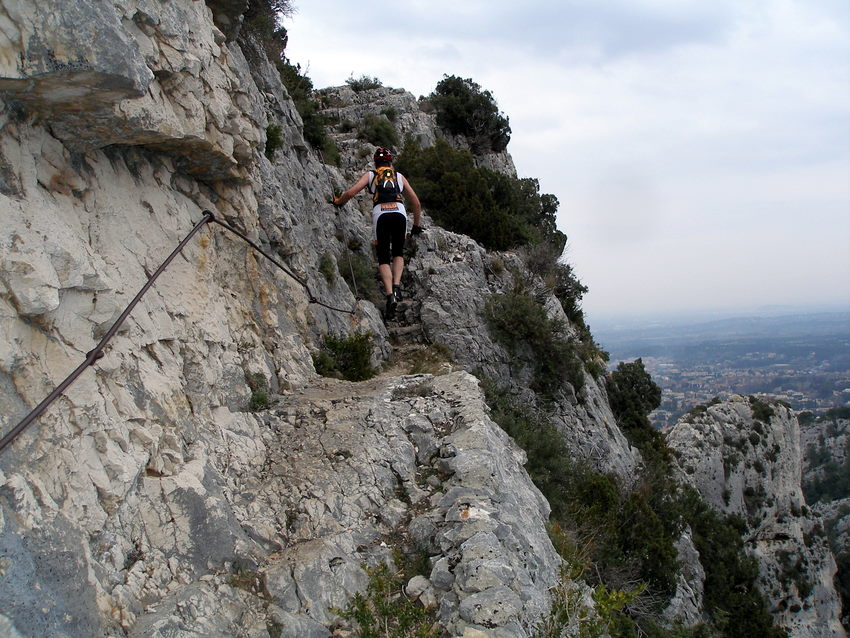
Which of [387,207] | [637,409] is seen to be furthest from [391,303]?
[637,409]

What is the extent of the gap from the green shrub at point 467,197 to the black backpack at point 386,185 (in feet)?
19.8

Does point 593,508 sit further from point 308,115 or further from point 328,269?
point 308,115

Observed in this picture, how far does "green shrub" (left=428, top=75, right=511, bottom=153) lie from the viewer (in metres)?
23.3

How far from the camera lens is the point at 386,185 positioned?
8773 millimetres

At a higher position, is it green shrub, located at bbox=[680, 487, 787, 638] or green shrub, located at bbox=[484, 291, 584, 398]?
A: green shrub, located at bbox=[484, 291, 584, 398]

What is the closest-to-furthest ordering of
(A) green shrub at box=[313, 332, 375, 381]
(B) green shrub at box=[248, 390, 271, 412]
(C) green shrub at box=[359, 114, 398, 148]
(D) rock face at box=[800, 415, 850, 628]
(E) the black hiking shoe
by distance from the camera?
(B) green shrub at box=[248, 390, 271, 412], (A) green shrub at box=[313, 332, 375, 381], (E) the black hiking shoe, (C) green shrub at box=[359, 114, 398, 148], (D) rock face at box=[800, 415, 850, 628]

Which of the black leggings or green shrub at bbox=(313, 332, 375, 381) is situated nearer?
green shrub at bbox=(313, 332, 375, 381)

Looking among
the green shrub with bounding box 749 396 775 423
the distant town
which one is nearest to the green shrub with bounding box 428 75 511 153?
the green shrub with bounding box 749 396 775 423

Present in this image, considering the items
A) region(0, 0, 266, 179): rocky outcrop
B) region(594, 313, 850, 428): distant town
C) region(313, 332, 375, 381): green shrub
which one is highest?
region(0, 0, 266, 179): rocky outcrop

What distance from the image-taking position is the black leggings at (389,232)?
29.6 feet

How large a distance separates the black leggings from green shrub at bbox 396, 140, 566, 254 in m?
5.82

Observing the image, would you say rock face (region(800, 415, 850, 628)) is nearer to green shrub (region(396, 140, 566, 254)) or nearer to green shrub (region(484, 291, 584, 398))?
green shrub (region(396, 140, 566, 254))

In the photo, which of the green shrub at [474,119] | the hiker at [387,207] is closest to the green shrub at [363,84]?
the green shrub at [474,119]

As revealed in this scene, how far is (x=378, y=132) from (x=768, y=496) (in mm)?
26893
